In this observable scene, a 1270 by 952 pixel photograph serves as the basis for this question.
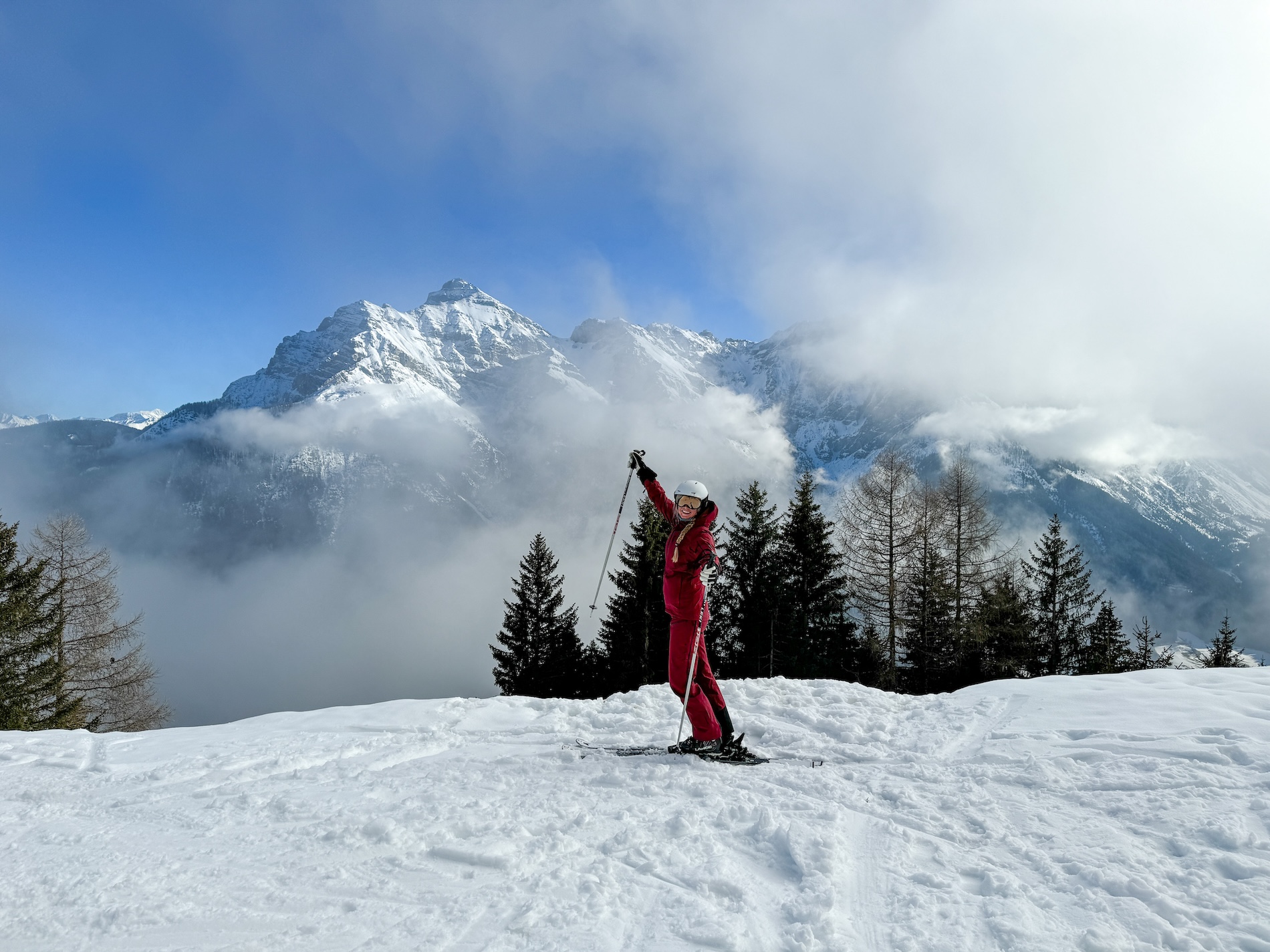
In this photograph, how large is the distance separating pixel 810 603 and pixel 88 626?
2783cm

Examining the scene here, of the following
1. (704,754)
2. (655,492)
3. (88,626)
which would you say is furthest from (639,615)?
(704,754)

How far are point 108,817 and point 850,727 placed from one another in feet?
22.4

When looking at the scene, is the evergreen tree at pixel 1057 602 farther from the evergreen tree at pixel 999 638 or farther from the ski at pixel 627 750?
the ski at pixel 627 750

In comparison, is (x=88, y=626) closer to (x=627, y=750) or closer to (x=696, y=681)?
(x=627, y=750)

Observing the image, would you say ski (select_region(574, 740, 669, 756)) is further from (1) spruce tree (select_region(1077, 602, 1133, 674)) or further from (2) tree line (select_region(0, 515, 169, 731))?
(1) spruce tree (select_region(1077, 602, 1133, 674))

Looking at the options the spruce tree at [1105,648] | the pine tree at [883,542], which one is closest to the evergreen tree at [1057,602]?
the spruce tree at [1105,648]

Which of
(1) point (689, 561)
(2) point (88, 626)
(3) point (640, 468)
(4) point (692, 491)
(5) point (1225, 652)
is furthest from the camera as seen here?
(5) point (1225, 652)

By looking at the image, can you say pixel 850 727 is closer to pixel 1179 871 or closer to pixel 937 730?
pixel 937 730

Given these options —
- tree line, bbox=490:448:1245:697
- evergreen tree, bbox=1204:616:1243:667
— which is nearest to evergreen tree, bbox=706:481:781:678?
tree line, bbox=490:448:1245:697

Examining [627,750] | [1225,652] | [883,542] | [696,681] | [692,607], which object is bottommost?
[627,750]

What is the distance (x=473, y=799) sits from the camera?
4848 millimetres

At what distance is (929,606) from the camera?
23.2 metres

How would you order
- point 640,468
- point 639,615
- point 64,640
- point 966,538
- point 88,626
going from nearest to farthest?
point 640,468 < point 64,640 < point 88,626 < point 966,538 < point 639,615

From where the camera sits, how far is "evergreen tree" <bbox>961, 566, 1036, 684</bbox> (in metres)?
23.5
